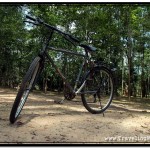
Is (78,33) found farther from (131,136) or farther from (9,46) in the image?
(131,136)

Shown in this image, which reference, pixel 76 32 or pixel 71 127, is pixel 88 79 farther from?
pixel 76 32

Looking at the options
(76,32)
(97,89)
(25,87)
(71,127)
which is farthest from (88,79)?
(76,32)

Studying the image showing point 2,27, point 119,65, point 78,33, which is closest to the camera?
point 2,27

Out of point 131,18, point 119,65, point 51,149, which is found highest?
point 131,18

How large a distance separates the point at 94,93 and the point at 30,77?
4.63 feet

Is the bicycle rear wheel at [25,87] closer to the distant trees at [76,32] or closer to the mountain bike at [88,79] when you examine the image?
the mountain bike at [88,79]

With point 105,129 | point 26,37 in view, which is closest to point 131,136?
point 105,129

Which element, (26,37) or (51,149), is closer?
(51,149)

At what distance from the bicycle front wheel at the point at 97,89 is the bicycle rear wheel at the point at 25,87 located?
3.24 feet

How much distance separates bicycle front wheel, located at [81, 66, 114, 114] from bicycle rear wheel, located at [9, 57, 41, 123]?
986mm

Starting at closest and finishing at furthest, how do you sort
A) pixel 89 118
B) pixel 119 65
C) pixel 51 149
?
pixel 51 149
pixel 89 118
pixel 119 65

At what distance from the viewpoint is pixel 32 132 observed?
3.57 meters

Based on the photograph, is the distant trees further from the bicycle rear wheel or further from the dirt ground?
the bicycle rear wheel

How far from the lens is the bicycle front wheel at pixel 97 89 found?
478 cm
